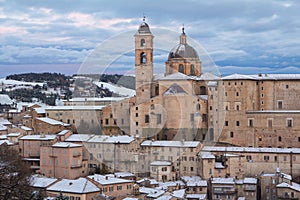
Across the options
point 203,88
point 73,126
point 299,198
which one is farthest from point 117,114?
point 299,198

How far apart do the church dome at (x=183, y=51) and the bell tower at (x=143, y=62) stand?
15.9 ft

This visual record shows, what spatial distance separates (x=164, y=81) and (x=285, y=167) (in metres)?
14.4

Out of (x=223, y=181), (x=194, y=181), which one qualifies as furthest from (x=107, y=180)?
(x=223, y=181)

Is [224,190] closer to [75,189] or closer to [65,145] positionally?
[75,189]

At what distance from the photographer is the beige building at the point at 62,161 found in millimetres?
41281

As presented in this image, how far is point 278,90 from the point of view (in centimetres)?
4950

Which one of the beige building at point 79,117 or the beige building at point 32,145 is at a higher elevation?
the beige building at point 79,117

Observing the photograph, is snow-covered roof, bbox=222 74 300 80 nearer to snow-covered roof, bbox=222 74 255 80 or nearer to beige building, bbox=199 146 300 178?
snow-covered roof, bbox=222 74 255 80

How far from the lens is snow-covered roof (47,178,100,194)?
35438mm

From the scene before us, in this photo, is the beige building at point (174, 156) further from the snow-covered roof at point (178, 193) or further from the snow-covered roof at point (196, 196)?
the snow-covered roof at point (178, 193)

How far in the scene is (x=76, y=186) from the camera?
36125mm

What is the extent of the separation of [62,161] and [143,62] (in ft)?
48.8

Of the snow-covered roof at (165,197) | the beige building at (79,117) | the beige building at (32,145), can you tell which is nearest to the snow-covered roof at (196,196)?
the snow-covered roof at (165,197)

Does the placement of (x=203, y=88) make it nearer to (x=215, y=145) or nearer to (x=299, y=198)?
(x=215, y=145)
